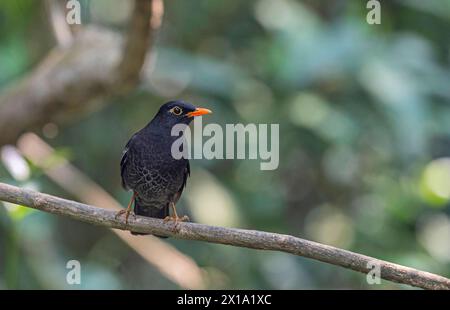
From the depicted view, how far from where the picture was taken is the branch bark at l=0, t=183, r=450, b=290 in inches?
139

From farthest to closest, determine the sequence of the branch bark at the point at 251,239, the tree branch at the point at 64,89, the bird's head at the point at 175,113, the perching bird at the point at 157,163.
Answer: the tree branch at the point at 64,89
the bird's head at the point at 175,113
the perching bird at the point at 157,163
the branch bark at the point at 251,239

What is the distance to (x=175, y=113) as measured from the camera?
16.0ft

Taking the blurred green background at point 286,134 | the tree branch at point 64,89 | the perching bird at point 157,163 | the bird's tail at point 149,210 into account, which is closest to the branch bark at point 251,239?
the perching bird at point 157,163

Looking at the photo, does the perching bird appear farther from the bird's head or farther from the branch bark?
the branch bark

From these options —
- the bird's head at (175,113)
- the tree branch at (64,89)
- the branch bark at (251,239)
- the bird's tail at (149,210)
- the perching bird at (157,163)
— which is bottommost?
the branch bark at (251,239)

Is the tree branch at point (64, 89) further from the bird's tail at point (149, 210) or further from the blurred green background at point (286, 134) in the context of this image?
the bird's tail at point (149, 210)

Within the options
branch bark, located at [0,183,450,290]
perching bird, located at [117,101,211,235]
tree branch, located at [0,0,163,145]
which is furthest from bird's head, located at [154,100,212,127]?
branch bark, located at [0,183,450,290]

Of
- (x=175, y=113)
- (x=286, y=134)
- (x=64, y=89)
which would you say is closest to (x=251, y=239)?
(x=175, y=113)

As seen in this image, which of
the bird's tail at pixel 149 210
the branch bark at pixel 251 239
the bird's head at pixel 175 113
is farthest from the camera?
the bird's tail at pixel 149 210

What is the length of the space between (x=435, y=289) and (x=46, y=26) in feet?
17.5

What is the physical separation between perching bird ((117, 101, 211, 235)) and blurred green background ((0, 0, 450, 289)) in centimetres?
152

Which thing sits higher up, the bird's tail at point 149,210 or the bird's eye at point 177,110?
the bird's eye at point 177,110

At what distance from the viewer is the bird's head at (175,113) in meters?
4.85
